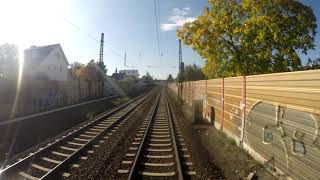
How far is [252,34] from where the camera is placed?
1942cm

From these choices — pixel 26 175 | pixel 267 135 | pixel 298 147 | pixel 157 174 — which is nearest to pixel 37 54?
pixel 26 175

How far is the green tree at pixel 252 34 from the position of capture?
18.5 meters

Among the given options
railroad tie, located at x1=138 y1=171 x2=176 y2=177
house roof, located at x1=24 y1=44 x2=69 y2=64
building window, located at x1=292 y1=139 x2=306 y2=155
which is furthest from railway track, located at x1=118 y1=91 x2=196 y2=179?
house roof, located at x1=24 y1=44 x2=69 y2=64

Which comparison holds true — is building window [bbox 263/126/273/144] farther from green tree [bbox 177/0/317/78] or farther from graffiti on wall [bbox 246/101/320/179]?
green tree [bbox 177/0/317/78]

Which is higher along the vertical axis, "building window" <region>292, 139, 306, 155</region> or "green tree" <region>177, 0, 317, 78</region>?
"green tree" <region>177, 0, 317, 78</region>

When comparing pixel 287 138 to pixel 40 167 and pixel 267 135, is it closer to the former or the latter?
pixel 267 135

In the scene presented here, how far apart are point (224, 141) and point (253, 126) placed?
110 inches

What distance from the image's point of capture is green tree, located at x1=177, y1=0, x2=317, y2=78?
18531mm

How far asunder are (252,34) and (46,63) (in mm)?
33343

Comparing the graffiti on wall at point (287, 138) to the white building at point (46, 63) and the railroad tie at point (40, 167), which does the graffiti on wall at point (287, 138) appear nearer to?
the railroad tie at point (40, 167)

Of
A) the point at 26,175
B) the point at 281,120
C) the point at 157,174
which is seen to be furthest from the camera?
the point at 157,174

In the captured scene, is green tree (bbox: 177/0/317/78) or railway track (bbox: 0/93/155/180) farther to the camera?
green tree (bbox: 177/0/317/78)

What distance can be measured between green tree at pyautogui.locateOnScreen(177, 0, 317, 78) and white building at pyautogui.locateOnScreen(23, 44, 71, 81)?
24906mm

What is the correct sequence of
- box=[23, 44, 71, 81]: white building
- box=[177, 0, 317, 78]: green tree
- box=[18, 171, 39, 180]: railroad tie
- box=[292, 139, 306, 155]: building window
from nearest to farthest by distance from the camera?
box=[292, 139, 306, 155]: building window → box=[18, 171, 39, 180]: railroad tie → box=[177, 0, 317, 78]: green tree → box=[23, 44, 71, 81]: white building
